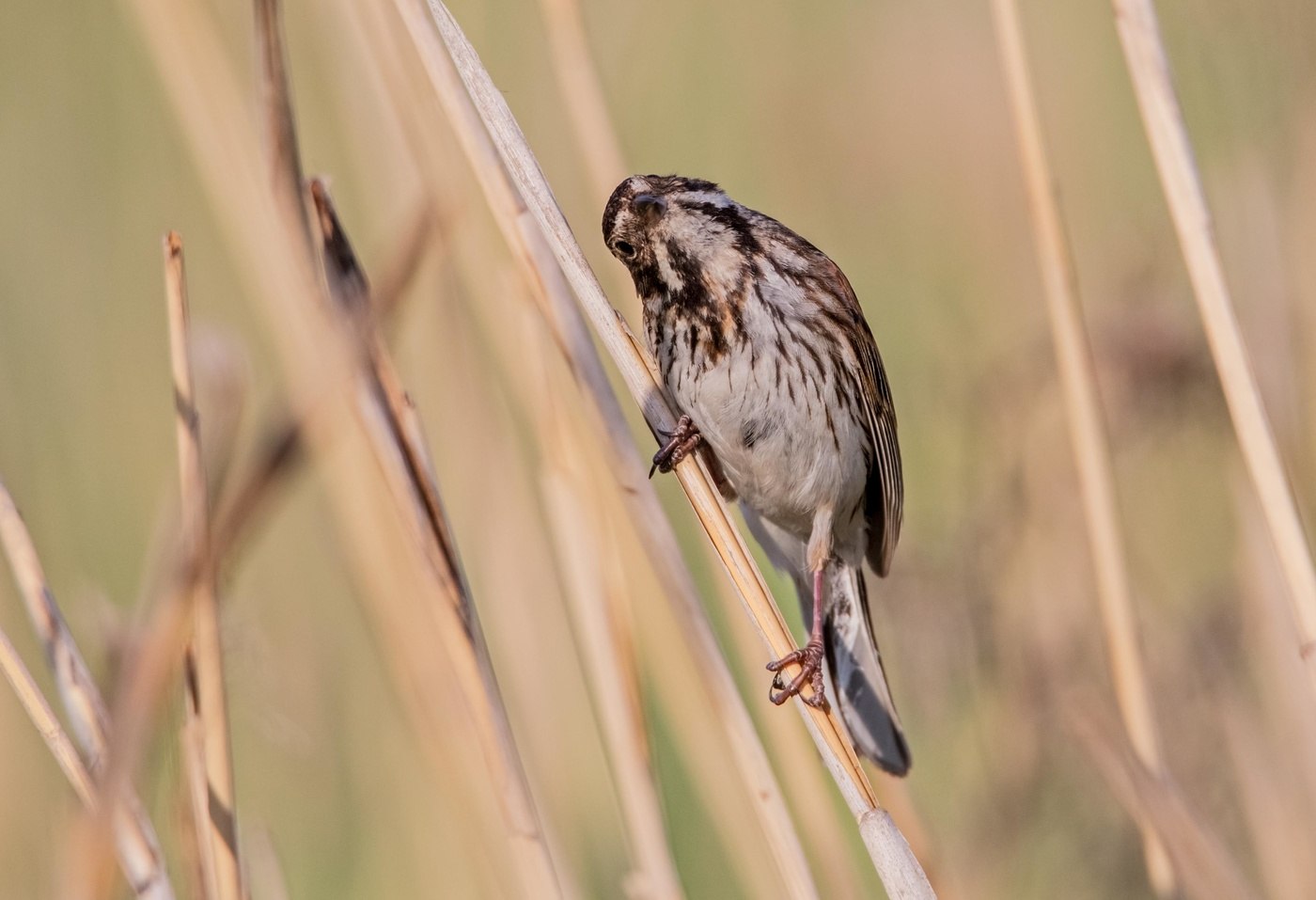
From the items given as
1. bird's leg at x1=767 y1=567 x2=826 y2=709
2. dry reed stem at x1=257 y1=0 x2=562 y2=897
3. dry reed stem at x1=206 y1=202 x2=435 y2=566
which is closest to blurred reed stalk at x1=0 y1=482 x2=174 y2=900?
dry reed stem at x1=206 y1=202 x2=435 y2=566

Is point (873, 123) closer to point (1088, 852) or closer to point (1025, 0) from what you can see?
point (1025, 0)

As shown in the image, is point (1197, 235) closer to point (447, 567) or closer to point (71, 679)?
point (447, 567)

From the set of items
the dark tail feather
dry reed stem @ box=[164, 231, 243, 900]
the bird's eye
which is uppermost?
the bird's eye

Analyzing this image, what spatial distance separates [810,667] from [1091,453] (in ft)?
2.06

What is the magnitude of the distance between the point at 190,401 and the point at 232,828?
0.57m

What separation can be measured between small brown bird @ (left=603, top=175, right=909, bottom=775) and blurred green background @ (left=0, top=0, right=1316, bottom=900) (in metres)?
0.19

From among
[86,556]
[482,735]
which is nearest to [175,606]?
[482,735]

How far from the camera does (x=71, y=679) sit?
1854 mm

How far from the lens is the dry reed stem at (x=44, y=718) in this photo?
174cm

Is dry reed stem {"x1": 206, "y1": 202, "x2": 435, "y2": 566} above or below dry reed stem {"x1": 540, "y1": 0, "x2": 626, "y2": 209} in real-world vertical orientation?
below

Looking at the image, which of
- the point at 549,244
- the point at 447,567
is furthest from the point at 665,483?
the point at 447,567

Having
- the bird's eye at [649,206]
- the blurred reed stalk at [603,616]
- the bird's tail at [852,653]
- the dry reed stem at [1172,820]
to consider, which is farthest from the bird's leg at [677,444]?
the dry reed stem at [1172,820]

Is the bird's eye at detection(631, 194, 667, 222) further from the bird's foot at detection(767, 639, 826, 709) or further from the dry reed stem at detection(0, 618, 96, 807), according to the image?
the dry reed stem at detection(0, 618, 96, 807)

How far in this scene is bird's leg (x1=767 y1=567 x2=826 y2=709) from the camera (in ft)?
6.72
